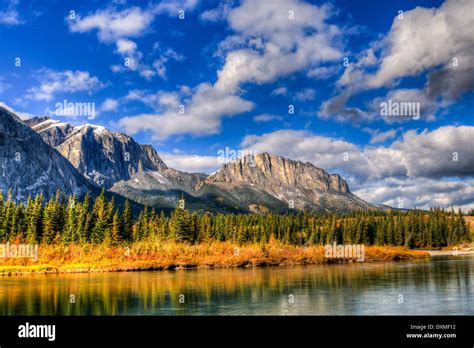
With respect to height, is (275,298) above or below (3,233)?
below

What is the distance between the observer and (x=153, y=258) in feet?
295

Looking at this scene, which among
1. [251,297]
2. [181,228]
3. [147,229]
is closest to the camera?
[251,297]

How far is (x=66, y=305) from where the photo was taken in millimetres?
38344

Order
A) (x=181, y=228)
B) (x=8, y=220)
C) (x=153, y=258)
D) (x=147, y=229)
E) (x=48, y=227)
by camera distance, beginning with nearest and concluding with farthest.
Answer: (x=153, y=258), (x=48, y=227), (x=8, y=220), (x=181, y=228), (x=147, y=229)

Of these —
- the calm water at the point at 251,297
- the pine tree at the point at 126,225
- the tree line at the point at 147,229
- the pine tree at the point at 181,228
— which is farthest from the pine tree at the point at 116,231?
the calm water at the point at 251,297

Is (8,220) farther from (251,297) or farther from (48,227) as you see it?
(251,297)

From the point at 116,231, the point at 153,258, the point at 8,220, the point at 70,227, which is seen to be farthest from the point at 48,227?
the point at 153,258

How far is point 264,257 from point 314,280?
37.8 meters

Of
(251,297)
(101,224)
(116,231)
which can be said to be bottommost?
(251,297)

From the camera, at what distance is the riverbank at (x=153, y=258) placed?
82250 mm

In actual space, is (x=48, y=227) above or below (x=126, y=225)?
above

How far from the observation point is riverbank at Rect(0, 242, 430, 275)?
8225cm
